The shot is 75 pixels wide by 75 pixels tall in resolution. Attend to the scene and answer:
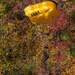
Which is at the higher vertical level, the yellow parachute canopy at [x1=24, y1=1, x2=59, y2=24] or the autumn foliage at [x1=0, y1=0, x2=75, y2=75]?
the yellow parachute canopy at [x1=24, y1=1, x2=59, y2=24]

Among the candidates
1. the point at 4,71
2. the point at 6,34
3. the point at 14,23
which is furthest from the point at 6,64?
the point at 14,23

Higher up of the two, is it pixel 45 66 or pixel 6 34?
pixel 6 34

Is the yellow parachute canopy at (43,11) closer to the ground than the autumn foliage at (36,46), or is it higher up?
higher up

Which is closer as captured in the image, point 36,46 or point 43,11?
point 43,11

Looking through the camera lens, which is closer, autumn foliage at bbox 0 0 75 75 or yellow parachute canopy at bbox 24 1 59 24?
yellow parachute canopy at bbox 24 1 59 24

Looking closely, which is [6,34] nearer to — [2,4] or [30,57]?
[30,57]

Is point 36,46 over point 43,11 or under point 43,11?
under

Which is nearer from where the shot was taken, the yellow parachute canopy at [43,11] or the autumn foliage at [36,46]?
the yellow parachute canopy at [43,11]

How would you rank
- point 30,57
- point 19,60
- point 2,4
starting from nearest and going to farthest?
point 19,60 → point 30,57 → point 2,4
